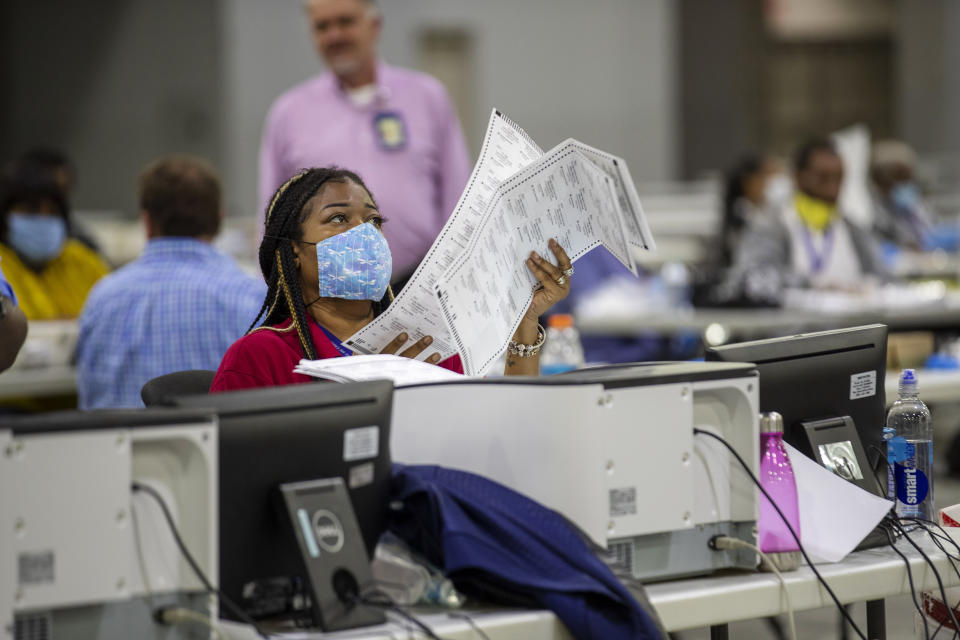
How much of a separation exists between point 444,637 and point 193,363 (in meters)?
1.80

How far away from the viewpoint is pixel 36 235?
14.1 feet

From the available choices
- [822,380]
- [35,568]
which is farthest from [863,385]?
[35,568]

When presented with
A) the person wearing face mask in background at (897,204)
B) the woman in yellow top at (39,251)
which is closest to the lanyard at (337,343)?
the woman in yellow top at (39,251)

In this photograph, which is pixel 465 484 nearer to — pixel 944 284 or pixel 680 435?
pixel 680 435

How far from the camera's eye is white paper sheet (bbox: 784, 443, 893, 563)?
189cm

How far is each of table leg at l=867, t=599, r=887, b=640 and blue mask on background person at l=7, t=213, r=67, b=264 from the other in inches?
123

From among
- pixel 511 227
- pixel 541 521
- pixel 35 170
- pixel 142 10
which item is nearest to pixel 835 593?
pixel 541 521

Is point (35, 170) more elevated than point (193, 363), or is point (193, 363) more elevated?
point (35, 170)

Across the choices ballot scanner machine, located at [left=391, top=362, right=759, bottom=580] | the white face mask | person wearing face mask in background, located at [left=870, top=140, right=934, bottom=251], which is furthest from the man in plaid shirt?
person wearing face mask in background, located at [left=870, top=140, right=934, bottom=251]

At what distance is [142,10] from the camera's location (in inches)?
426

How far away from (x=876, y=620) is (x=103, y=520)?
1.25m

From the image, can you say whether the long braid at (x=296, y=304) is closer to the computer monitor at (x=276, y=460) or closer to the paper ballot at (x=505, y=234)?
the paper ballot at (x=505, y=234)

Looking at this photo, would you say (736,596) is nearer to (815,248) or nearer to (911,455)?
(911,455)

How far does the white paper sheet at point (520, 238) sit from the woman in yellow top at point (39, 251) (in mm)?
2613
